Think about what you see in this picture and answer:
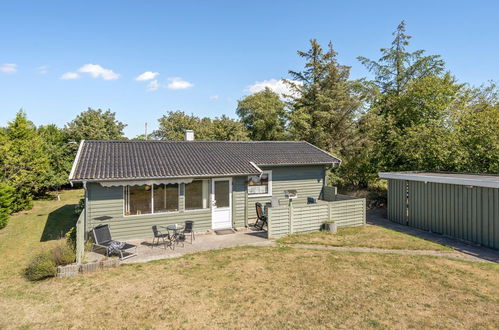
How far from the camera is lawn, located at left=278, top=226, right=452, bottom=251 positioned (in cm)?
1083

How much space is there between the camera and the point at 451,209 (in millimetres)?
11859

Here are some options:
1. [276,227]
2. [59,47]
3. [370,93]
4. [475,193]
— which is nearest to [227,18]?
[59,47]

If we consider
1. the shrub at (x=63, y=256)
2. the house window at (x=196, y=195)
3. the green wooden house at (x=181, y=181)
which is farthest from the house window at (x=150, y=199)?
the shrub at (x=63, y=256)

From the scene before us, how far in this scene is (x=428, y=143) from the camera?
17.1 metres

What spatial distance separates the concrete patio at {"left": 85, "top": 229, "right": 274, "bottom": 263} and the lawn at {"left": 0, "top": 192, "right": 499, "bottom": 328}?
0.55 m

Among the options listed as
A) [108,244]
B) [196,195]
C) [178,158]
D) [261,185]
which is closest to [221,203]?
[196,195]

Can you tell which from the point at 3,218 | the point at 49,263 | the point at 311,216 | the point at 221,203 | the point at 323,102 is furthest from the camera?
the point at 323,102

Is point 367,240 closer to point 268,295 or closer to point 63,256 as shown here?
point 268,295

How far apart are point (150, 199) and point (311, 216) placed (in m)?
7.02

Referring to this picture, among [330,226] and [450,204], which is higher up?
[450,204]

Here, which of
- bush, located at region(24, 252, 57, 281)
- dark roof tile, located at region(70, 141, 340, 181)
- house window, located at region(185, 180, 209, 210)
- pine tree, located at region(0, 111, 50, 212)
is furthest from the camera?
pine tree, located at region(0, 111, 50, 212)

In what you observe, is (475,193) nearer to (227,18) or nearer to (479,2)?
(479,2)

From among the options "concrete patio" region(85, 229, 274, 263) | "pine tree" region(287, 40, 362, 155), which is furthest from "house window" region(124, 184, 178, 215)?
"pine tree" region(287, 40, 362, 155)

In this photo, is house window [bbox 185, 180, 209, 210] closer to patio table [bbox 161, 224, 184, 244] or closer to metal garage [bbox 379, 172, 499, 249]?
patio table [bbox 161, 224, 184, 244]
